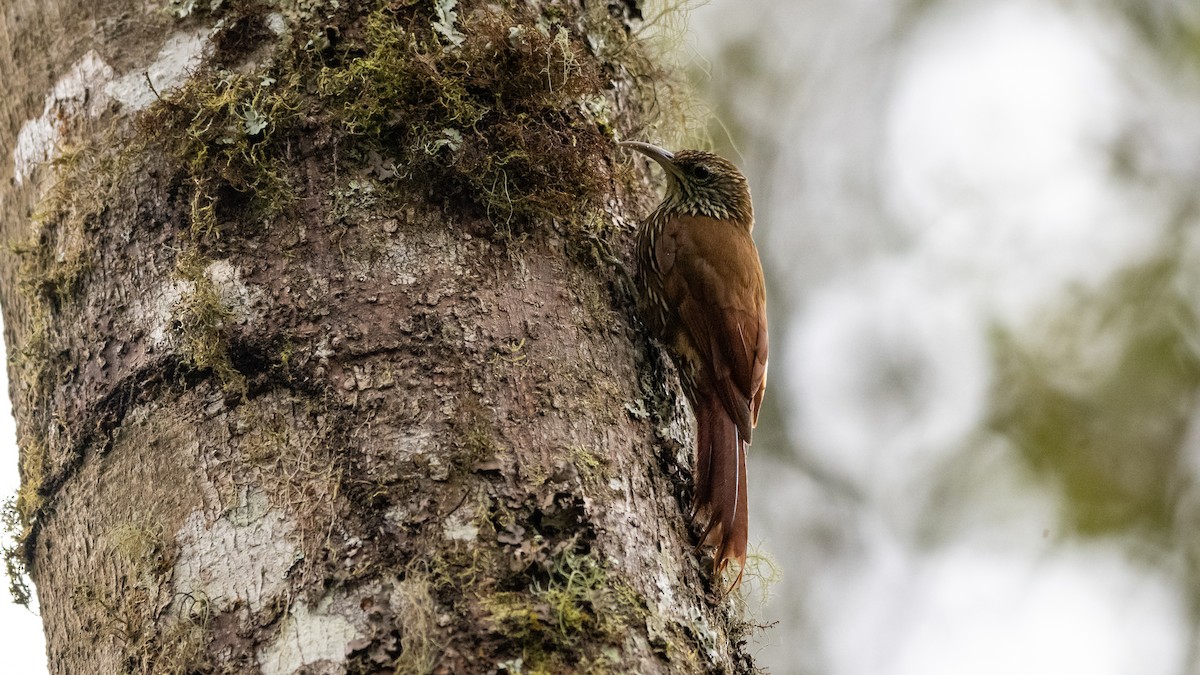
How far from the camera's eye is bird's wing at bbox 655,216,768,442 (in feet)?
9.36

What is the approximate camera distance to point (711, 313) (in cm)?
304

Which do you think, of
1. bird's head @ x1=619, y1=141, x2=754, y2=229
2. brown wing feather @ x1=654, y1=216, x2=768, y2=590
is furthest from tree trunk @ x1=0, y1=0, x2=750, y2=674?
bird's head @ x1=619, y1=141, x2=754, y2=229

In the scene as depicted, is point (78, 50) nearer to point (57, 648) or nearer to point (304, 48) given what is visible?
point (304, 48)

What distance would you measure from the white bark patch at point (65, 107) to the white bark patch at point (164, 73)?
0.04 m

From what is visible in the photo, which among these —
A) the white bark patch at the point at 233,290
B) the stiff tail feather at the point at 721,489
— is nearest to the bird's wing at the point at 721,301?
the stiff tail feather at the point at 721,489

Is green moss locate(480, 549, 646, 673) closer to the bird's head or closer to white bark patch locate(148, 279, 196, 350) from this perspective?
white bark patch locate(148, 279, 196, 350)

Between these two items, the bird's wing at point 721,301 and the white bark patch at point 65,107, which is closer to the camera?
the white bark patch at point 65,107

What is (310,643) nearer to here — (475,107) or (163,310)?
(163,310)

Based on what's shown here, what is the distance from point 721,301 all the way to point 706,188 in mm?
547

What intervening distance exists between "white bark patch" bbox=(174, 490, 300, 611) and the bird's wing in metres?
1.24

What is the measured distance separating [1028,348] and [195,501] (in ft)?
15.6

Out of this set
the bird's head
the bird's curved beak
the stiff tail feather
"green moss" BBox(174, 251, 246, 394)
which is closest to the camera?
Answer: "green moss" BBox(174, 251, 246, 394)

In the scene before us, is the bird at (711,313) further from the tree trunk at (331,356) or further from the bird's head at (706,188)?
the tree trunk at (331,356)

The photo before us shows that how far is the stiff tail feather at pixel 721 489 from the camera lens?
214 centimetres
